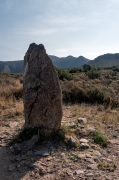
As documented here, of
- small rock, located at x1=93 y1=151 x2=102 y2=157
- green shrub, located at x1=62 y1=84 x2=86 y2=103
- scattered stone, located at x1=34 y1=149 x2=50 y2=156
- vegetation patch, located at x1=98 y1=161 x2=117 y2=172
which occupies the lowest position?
vegetation patch, located at x1=98 y1=161 x2=117 y2=172

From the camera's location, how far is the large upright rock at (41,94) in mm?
5941

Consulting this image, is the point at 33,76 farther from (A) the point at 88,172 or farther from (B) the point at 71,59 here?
(B) the point at 71,59

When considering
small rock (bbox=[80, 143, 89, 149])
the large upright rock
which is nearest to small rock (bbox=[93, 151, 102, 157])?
small rock (bbox=[80, 143, 89, 149])

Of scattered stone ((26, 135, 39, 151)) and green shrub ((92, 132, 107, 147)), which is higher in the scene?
scattered stone ((26, 135, 39, 151))

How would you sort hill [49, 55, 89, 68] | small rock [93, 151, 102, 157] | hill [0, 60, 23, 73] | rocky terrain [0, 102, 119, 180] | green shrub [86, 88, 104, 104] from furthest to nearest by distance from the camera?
hill [49, 55, 89, 68]
hill [0, 60, 23, 73]
green shrub [86, 88, 104, 104]
small rock [93, 151, 102, 157]
rocky terrain [0, 102, 119, 180]

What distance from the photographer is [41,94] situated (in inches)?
233

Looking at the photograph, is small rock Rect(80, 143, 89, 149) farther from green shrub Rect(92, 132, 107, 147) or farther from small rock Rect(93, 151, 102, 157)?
green shrub Rect(92, 132, 107, 147)

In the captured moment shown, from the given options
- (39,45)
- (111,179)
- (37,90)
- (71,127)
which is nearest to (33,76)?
(37,90)

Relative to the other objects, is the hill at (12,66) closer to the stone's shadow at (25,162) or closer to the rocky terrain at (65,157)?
the rocky terrain at (65,157)

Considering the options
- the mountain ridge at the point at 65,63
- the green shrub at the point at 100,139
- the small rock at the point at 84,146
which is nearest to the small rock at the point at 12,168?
the small rock at the point at 84,146

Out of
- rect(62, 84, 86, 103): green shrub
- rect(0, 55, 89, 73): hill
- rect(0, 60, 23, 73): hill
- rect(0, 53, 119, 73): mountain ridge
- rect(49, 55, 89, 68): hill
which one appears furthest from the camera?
rect(49, 55, 89, 68): hill

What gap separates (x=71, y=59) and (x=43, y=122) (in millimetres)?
170804

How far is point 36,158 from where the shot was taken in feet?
16.9

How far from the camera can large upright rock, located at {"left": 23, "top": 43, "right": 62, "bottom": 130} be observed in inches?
234
